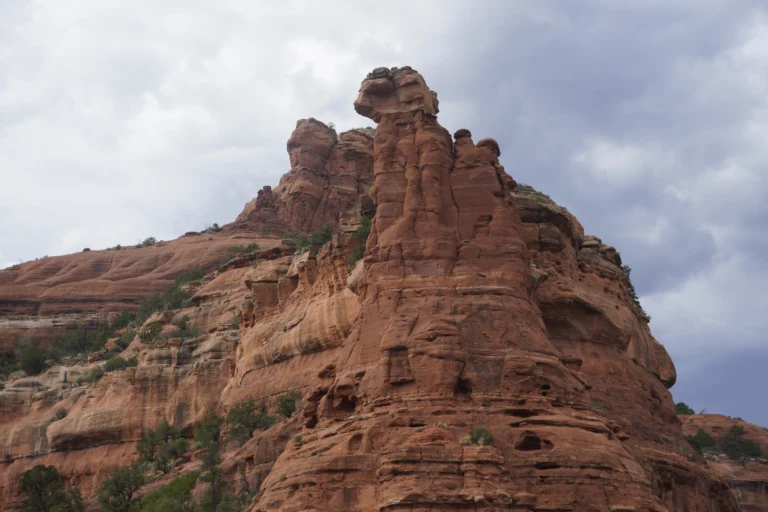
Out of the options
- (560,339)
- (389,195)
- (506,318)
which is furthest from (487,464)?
(560,339)

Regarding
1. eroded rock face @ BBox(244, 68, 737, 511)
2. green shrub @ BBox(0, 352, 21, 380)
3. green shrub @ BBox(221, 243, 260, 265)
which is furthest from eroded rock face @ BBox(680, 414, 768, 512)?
green shrub @ BBox(0, 352, 21, 380)

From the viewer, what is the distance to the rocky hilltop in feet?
103

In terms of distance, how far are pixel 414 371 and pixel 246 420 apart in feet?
70.1

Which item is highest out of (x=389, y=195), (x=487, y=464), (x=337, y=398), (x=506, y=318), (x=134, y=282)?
(x=134, y=282)

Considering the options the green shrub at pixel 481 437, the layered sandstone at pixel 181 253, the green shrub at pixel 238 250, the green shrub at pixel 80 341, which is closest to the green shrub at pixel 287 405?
the green shrub at pixel 481 437

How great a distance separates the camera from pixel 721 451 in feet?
261

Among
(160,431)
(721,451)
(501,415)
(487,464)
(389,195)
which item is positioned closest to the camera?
(487,464)

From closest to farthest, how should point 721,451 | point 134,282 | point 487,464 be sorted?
point 487,464, point 721,451, point 134,282

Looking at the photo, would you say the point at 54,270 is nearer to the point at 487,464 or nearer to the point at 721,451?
the point at 721,451

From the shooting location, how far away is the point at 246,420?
53438mm

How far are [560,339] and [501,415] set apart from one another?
15069mm

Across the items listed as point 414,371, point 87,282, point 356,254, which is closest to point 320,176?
point 87,282

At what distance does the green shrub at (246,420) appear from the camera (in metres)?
53.1

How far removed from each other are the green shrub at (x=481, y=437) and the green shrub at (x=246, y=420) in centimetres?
2257
